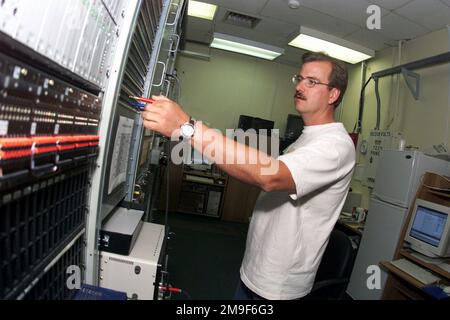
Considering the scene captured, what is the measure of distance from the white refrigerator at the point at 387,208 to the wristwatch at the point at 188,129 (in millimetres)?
2403

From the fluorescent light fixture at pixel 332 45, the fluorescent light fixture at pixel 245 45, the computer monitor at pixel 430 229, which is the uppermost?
the fluorescent light fixture at pixel 332 45

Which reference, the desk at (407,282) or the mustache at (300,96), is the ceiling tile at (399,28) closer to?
the desk at (407,282)

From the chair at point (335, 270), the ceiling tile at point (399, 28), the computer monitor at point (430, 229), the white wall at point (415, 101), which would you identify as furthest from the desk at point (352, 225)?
the ceiling tile at point (399, 28)

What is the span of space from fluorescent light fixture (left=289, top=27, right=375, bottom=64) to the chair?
2357mm

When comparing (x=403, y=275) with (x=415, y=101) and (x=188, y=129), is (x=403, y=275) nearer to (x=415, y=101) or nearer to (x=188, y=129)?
(x=415, y=101)

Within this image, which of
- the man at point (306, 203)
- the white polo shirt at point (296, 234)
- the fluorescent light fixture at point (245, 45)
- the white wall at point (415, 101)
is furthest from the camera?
the fluorescent light fixture at point (245, 45)

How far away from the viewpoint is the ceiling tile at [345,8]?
107 inches

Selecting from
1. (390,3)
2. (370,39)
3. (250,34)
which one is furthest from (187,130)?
(250,34)

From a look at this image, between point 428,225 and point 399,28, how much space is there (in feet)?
6.75

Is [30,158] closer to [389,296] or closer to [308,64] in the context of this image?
[308,64]

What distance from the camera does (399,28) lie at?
3045 millimetres

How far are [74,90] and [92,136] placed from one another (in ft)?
0.50

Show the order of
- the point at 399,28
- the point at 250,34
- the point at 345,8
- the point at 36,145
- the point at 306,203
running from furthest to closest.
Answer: the point at 250,34, the point at 399,28, the point at 345,8, the point at 306,203, the point at 36,145
